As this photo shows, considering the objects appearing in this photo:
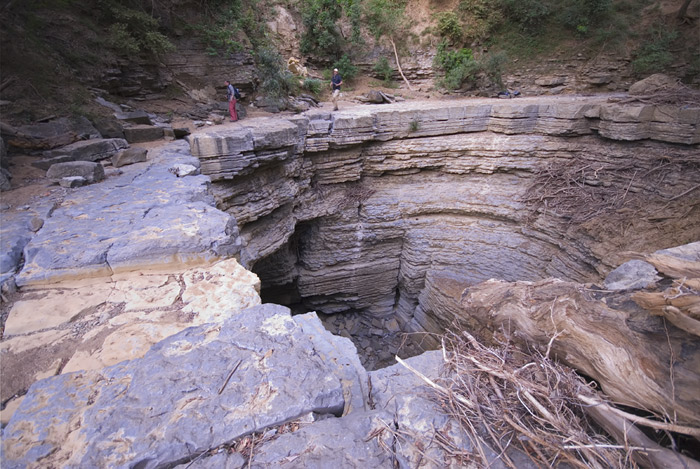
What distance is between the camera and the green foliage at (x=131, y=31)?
646 cm

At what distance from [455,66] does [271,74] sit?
6251mm

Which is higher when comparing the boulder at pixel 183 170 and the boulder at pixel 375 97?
the boulder at pixel 375 97

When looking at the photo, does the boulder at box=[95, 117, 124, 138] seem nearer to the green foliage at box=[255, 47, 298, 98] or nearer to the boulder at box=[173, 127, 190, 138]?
the boulder at box=[173, 127, 190, 138]

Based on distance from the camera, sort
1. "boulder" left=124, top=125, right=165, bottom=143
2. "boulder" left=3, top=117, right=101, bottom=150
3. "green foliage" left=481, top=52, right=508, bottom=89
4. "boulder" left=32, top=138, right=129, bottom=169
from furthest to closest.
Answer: "green foliage" left=481, top=52, right=508, bottom=89 < "boulder" left=124, top=125, right=165, bottom=143 < "boulder" left=3, top=117, right=101, bottom=150 < "boulder" left=32, top=138, right=129, bottom=169

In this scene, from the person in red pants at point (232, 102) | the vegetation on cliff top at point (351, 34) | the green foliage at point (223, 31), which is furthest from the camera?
the green foliage at point (223, 31)

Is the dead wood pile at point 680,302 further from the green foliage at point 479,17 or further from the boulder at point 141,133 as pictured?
the green foliage at point 479,17

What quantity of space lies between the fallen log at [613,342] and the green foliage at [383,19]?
11.8 metres

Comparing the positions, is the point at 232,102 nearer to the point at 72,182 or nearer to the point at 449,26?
the point at 72,182

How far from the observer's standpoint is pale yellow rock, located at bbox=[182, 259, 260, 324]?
6.23 ft

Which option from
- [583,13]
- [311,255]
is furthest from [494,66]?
[311,255]

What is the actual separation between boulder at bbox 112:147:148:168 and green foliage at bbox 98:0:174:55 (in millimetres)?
3876

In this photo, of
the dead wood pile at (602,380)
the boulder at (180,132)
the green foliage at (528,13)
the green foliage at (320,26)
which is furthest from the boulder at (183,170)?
the green foliage at (528,13)

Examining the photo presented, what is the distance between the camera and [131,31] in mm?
6832

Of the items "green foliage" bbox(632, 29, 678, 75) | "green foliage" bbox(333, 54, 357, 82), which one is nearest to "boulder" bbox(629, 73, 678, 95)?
"green foliage" bbox(632, 29, 678, 75)
